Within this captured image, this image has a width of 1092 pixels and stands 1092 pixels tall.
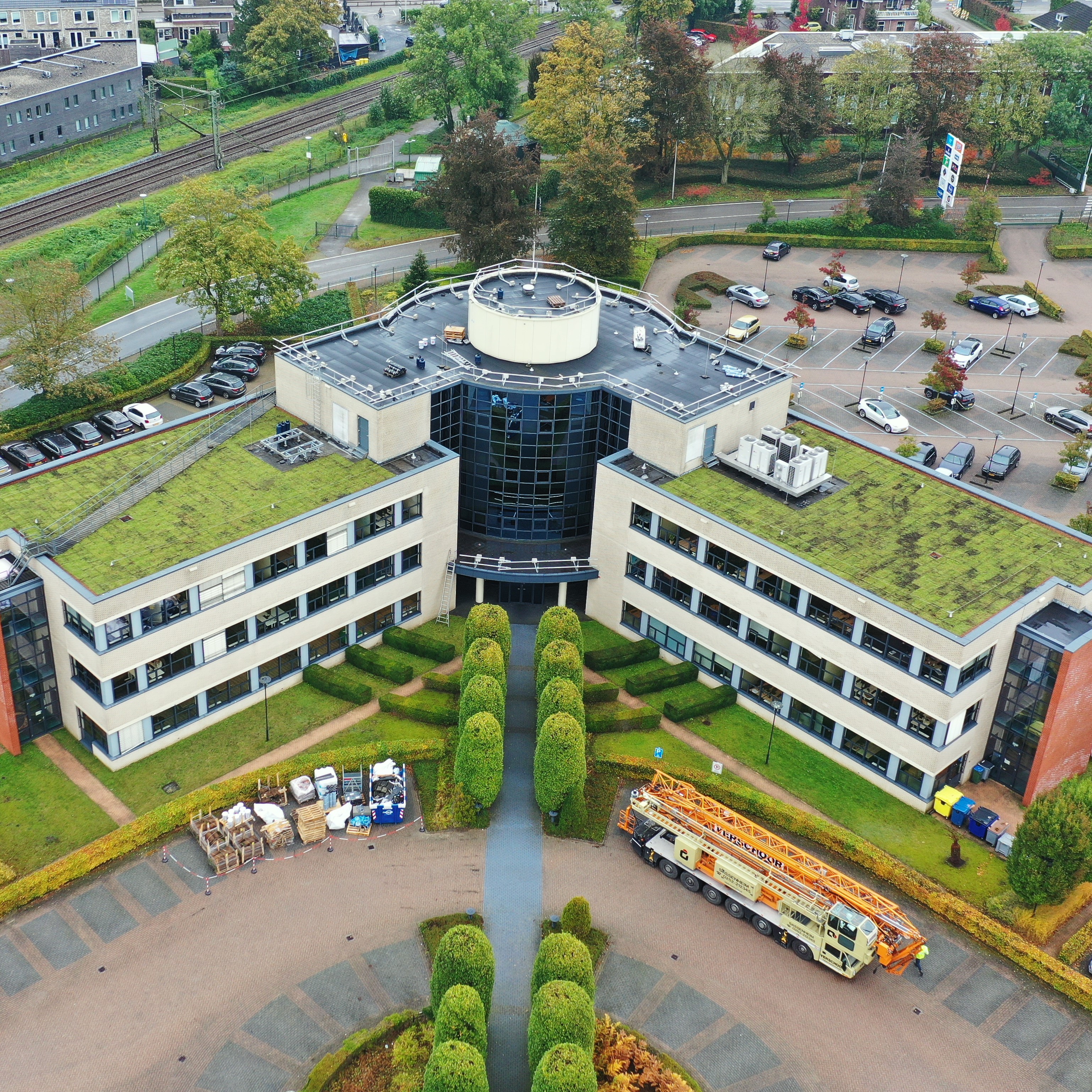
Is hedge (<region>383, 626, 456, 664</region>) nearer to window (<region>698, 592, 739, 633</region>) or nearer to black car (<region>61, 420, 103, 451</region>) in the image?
window (<region>698, 592, 739, 633</region>)

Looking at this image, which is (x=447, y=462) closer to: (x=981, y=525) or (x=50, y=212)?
(x=981, y=525)

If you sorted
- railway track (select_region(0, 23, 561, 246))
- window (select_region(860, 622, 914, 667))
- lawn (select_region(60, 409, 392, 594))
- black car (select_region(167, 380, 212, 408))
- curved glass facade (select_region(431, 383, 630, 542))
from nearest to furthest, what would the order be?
window (select_region(860, 622, 914, 667)) < lawn (select_region(60, 409, 392, 594)) < curved glass facade (select_region(431, 383, 630, 542)) < black car (select_region(167, 380, 212, 408)) < railway track (select_region(0, 23, 561, 246))

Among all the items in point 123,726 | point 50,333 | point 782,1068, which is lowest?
point 782,1068

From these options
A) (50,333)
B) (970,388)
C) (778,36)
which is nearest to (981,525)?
(970,388)

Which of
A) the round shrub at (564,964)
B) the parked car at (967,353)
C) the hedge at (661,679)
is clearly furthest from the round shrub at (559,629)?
the parked car at (967,353)

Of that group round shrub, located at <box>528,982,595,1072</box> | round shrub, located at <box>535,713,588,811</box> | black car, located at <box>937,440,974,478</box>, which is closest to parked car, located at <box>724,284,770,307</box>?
black car, located at <box>937,440,974,478</box>

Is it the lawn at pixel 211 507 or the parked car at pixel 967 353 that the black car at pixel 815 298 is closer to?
the parked car at pixel 967 353
